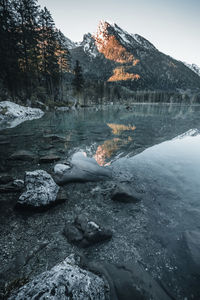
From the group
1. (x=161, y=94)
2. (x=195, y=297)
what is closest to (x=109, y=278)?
(x=195, y=297)

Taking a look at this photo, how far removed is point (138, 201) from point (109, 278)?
7.76ft

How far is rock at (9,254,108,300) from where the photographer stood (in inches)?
64.4

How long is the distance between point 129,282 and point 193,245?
1.62 m

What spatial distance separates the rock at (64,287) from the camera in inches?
64.4

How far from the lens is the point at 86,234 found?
3.00 m

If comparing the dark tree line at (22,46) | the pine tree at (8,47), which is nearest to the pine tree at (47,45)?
the dark tree line at (22,46)

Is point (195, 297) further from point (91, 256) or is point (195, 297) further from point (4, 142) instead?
point (4, 142)

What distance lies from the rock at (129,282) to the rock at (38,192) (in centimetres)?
193

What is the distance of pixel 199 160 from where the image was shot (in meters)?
7.60

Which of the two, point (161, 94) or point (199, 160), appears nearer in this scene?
point (199, 160)

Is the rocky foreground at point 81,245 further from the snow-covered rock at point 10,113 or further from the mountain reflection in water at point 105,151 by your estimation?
the snow-covered rock at point 10,113

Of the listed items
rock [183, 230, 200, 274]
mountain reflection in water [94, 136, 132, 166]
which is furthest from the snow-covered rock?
rock [183, 230, 200, 274]

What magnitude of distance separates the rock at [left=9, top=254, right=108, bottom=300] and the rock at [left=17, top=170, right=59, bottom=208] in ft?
6.52

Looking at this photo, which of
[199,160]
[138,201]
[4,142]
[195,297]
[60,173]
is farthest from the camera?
[4,142]
